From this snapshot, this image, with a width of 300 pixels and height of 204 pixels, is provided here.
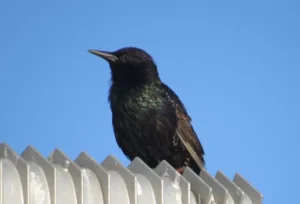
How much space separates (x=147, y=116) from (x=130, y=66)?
0.93 m

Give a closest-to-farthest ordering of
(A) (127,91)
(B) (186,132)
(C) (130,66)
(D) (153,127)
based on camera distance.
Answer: (D) (153,127)
(A) (127,91)
(B) (186,132)
(C) (130,66)

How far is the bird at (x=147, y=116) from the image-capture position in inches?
452

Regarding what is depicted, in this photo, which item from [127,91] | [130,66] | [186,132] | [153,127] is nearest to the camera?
[153,127]

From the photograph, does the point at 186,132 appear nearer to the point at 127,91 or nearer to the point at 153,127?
the point at 153,127

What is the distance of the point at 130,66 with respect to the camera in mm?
12094

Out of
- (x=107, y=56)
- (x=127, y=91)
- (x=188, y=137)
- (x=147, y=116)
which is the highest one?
(x=107, y=56)

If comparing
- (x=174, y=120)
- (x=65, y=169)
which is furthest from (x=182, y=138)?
(x=65, y=169)

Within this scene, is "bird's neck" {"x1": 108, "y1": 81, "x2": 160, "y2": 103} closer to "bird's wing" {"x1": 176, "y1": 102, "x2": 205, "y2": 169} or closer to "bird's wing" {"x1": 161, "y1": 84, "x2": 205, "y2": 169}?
"bird's wing" {"x1": 161, "y1": 84, "x2": 205, "y2": 169}

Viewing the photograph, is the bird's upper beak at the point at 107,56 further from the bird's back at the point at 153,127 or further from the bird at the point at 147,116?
the bird's back at the point at 153,127

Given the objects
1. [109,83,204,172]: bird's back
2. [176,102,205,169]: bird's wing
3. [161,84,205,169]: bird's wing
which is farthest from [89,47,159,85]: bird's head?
[176,102,205,169]: bird's wing

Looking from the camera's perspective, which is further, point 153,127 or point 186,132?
point 186,132

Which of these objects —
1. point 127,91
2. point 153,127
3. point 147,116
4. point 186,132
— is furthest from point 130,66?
point 186,132

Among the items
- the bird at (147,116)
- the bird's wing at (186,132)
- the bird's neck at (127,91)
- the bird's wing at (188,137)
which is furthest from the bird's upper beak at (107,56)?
the bird's wing at (188,137)

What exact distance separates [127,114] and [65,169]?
17.4 ft
